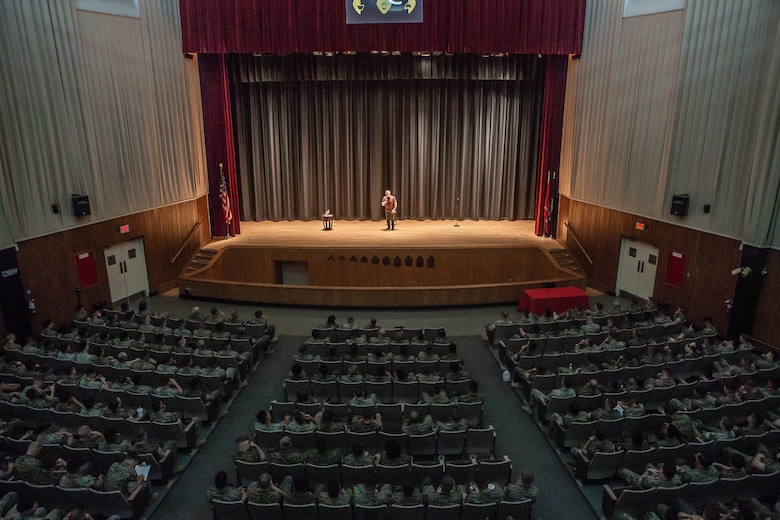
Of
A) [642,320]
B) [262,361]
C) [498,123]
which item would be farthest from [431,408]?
[498,123]

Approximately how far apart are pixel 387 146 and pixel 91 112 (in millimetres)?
10759

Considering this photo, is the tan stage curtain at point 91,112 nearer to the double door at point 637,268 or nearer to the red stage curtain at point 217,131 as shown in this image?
the red stage curtain at point 217,131

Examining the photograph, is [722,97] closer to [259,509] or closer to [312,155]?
[259,509]

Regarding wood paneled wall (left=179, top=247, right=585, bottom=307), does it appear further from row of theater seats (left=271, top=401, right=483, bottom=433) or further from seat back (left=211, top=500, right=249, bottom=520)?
seat back (left=211, top=500, right=249, bottom=520)

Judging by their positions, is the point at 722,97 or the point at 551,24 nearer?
the point at 722,97

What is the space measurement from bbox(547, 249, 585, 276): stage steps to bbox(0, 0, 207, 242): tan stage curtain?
1166 cm

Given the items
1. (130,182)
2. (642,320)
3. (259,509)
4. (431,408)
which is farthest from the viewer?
(130,182)

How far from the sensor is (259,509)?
A: 18.4 ft

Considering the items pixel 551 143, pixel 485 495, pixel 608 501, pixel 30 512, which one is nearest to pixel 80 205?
pixel 30 512

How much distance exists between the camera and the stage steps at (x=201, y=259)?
51.8 ft

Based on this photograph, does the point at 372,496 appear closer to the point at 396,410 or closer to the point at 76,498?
the point at 396,410

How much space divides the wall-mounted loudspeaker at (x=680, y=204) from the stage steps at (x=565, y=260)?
12.7 feet

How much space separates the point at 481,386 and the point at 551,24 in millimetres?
11017

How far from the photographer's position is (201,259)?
16.0m
